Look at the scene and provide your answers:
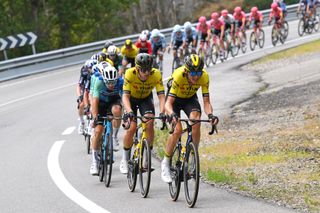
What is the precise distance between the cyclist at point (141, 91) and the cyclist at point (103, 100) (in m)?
0.53

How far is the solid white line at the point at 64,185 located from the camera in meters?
9.88

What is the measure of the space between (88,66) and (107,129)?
3.76m

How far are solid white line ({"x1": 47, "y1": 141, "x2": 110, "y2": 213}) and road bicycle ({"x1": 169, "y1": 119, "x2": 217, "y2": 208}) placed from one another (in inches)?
40.6

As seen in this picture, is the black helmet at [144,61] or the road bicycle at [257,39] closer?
the black helmet at [144,61]

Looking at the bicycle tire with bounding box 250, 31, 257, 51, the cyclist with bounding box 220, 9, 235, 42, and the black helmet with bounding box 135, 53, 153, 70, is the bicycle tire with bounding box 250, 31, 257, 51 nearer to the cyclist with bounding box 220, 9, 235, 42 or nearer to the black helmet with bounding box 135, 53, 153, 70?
the cyclist with bounding box 220, 9, 235, 42

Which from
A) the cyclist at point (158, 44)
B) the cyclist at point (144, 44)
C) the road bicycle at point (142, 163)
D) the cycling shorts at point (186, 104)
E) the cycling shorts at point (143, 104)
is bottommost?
the cyclist at point (158, 44)

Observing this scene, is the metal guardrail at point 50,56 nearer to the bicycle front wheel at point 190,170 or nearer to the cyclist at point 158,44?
the cyclist at point 158,44

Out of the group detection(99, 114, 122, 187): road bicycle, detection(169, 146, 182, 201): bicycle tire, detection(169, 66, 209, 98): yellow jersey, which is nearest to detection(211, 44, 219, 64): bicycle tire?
detection(99, 114, 122, 187): road bicycle

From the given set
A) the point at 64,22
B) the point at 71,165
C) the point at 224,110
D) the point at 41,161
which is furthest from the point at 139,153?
the point at 64,22

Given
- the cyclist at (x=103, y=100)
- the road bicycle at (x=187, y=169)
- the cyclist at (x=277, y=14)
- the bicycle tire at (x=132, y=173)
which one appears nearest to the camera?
the road bicycle at (x=187, y=169)

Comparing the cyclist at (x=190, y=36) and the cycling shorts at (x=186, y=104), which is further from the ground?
the cycling shorts at (x=186, y=104)

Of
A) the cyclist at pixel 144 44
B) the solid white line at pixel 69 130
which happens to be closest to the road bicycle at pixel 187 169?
the solid white line at pixel 69 130

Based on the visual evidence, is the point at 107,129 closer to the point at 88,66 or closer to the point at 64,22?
the point at 88,66

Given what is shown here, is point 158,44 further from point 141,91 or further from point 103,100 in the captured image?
point 141,91
